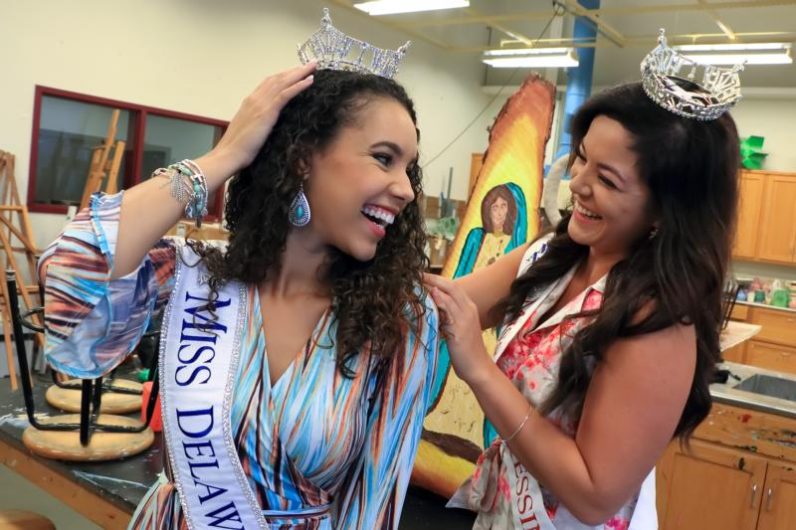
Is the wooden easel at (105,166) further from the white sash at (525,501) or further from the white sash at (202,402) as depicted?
the white sash at (525,501)

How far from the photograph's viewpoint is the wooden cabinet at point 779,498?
2.47 metres

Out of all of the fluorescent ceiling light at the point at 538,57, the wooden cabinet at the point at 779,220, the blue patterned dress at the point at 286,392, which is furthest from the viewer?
the wooden cabinet at the point at 779,220

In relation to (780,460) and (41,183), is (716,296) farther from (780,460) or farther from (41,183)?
(41,183)

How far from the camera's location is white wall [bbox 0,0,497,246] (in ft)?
15.7

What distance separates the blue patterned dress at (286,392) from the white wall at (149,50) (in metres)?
3.39

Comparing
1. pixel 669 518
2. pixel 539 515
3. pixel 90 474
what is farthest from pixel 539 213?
pixel 669 518

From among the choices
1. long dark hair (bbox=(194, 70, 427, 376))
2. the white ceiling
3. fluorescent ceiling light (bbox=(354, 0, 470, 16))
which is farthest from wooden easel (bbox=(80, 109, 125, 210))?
long dark hair (bbox=(194, 70, 427, 376))

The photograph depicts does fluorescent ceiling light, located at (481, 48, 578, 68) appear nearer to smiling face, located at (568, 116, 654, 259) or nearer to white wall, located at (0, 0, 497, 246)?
white wall, located at (0, 0, 497, 246)

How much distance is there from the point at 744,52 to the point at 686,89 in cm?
548

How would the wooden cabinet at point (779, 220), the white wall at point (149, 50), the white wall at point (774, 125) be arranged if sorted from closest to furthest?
the white wall at point (149, 50), the wooden cabinet at point (779, 220), the white wall at point (774, 125)

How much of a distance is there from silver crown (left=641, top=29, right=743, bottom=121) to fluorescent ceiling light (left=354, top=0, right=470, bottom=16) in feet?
14.4

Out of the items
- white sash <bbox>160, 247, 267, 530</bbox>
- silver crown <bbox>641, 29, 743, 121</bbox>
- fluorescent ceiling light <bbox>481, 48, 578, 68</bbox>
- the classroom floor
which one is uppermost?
fluorescent ceiling light <bbox>481, 48, 578, 68</bbox>

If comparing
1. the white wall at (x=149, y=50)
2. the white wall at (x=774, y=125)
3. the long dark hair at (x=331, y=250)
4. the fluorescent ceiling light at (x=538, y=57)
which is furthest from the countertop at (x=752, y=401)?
the white wall at (x=774, y=125)

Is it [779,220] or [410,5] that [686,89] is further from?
[779,220]
